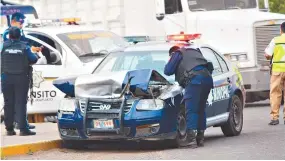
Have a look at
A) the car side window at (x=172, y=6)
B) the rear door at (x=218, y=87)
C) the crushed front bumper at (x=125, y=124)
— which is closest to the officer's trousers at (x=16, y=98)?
the crushed front bumper at (x=125, y=124)

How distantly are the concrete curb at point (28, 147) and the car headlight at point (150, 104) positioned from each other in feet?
5.22

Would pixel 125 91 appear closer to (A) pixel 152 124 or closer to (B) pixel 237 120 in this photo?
(A) pixel 152 124

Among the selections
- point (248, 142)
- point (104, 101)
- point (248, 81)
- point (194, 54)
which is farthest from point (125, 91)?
point (248, 81)

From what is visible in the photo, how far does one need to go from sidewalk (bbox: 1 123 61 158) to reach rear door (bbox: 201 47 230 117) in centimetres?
237

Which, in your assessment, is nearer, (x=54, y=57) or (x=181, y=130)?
(x=181, y=130)

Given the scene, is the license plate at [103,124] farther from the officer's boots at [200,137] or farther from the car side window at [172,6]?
the car side window at [172,6]

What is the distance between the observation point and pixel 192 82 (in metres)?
12.8

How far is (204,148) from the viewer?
42.2 ft

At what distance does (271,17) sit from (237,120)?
7.16 meters

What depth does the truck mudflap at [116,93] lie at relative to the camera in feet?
40.7

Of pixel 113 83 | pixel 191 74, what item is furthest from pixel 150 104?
pixel 191 74

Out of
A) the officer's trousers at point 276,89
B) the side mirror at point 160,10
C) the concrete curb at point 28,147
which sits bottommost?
the officer's trousers at point 276,89

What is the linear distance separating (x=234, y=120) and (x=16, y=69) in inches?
140

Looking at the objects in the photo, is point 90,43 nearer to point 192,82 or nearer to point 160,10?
point 160,10
